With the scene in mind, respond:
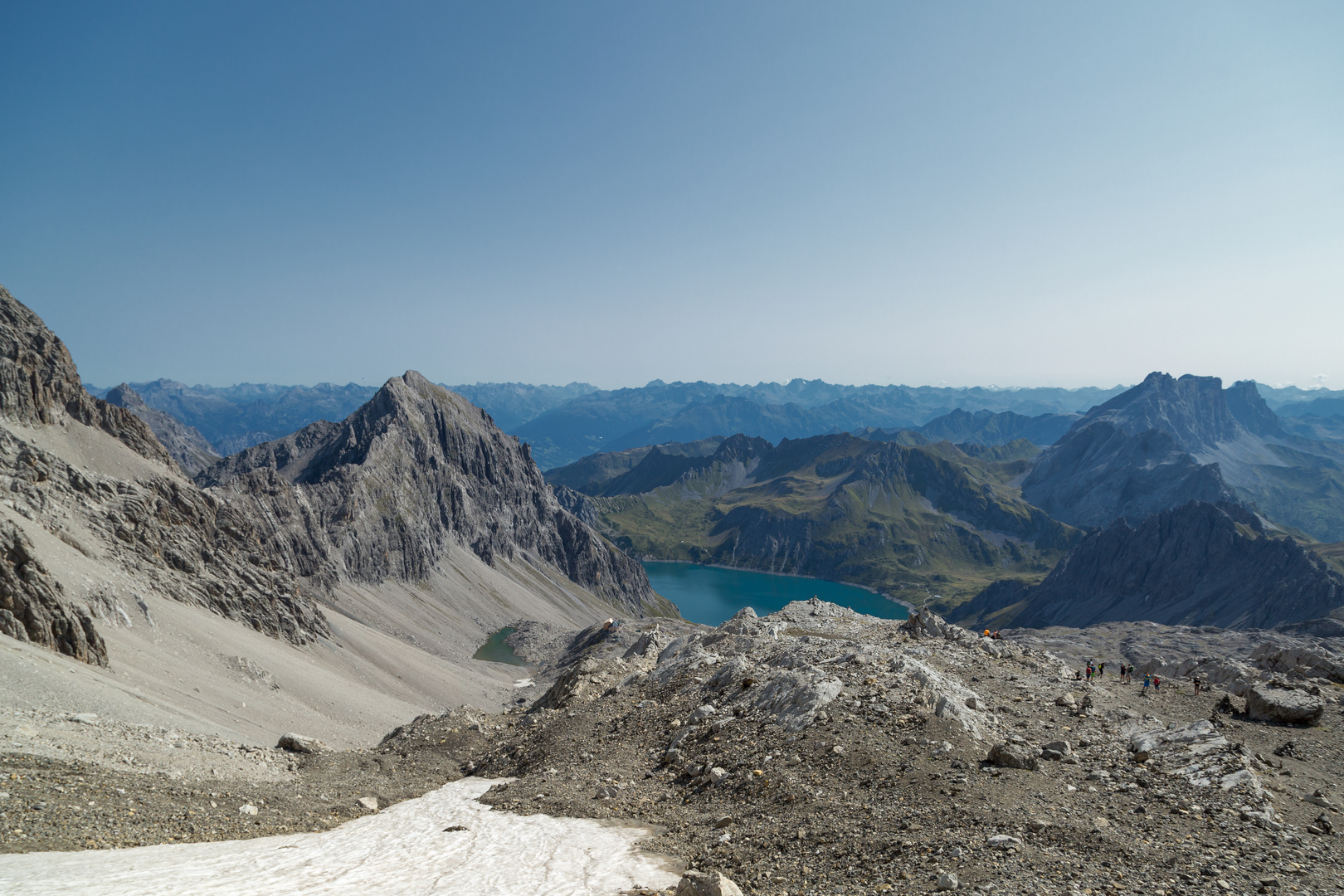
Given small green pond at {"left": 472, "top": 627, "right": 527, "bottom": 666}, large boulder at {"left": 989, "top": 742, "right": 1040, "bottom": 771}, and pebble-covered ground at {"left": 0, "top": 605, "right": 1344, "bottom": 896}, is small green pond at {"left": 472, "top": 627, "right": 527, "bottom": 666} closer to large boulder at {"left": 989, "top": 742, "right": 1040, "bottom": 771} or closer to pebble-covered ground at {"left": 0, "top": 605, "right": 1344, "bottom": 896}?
pebble-covered ground at {"left": 0, "top": 605, "right": 1344, "bottom": 896}

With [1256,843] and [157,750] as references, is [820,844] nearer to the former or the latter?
[1256,843]

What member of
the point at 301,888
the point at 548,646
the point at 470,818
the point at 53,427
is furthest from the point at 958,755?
the point at 548,646

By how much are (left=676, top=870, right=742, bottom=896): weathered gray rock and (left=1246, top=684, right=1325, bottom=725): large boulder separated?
1042 inches

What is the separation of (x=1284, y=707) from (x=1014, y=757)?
15.5 metres

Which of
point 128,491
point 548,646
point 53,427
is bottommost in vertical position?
point 548,646

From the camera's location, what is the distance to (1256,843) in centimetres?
1558

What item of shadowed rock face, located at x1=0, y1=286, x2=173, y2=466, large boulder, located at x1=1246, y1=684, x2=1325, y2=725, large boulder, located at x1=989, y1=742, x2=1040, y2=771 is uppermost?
shadowed rock face, located at x1=0, y1=286, x2=173, y2=466

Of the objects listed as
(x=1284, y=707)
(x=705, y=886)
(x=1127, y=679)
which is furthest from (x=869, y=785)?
(x=1127, y=679)

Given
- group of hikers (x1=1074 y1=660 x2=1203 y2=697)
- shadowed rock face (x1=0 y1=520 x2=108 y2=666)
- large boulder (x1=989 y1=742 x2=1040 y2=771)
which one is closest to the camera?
large boulder (x1=989 y1=742 x2=1040 y2=771)

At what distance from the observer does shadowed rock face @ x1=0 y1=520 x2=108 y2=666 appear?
45656 millimetres

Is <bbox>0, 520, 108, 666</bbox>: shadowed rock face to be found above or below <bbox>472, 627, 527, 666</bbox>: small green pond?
above

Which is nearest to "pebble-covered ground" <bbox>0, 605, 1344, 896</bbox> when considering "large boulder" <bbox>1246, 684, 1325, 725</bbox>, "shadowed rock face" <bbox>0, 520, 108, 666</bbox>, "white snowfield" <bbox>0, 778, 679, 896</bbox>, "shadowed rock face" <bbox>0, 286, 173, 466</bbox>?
"large boulder" <bbox>1246, 684, 1325, 725</bbox>

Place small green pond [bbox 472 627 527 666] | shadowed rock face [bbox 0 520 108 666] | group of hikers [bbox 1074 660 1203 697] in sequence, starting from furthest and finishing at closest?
small green pond [bbox 472 627 527 666]
shadowed rock face [bbox 0 520 108 666]
group of hikers [bbox 1074 660 1203 697]

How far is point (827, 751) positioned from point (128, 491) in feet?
333
